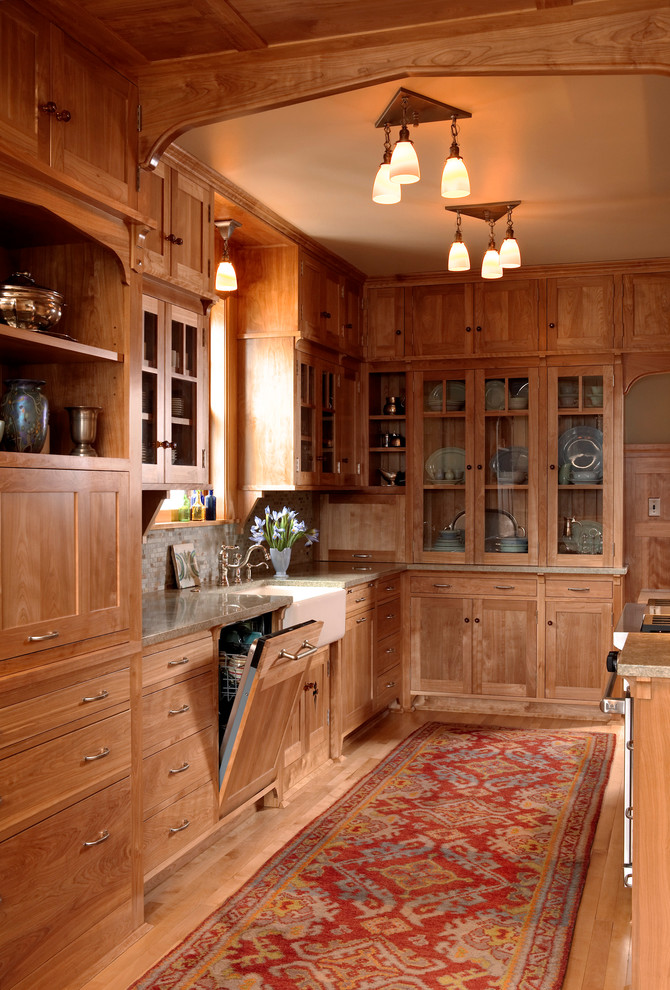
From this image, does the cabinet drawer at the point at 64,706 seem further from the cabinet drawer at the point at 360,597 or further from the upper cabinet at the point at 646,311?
the upper cabinet at the point at 646,311

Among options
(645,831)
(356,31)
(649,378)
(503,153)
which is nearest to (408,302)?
(649,378)

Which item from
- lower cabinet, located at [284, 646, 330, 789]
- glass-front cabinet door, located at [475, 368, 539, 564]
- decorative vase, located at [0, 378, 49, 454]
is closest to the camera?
decorative vase, located at [0, 378, 49, 454]

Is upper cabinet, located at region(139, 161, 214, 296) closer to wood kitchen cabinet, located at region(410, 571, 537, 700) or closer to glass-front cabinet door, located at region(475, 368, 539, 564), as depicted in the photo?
glass-front cabinet door, located at region(475, 368, 539, 564)

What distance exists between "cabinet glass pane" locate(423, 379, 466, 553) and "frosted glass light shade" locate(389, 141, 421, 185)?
319 cm

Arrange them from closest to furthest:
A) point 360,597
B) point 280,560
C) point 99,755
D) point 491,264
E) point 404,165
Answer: point 99,755, point 404,165, point 491,264, point 280,560, point 360,597

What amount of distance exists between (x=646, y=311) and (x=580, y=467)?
40.5 inches

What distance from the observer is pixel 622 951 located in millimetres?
2889

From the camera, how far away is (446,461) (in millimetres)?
6160

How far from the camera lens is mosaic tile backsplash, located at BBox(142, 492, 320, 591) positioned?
166 inches

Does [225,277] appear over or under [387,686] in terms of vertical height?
over

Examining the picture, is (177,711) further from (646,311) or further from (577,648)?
(646,311)

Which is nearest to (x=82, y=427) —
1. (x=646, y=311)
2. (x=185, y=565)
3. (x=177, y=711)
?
(x=177, y=711)

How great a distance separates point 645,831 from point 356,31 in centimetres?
231

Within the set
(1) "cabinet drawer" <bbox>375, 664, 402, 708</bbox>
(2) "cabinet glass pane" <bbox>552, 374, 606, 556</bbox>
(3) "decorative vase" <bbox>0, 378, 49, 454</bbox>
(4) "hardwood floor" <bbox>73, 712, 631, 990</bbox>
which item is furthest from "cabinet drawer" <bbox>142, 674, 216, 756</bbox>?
(2) "cabinet glass pane" <bbox>552, 374, 606, 556</bbox>
